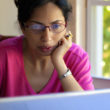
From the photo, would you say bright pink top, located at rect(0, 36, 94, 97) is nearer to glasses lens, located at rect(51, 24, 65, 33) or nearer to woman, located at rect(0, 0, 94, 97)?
woman, located at rect(0, 0, 94, 97)

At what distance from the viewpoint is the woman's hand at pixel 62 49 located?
1205 millimetres

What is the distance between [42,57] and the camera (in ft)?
4.23

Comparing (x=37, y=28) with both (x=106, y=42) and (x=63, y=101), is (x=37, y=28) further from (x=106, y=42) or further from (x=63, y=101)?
(x=106, y=42)

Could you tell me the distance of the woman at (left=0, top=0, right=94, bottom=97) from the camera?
114cm

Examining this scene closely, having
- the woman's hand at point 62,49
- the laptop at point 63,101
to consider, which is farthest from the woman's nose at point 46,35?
the laptop at point 63,101

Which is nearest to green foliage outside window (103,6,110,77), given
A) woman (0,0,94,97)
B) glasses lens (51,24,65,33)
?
woman (0,0,94,97)

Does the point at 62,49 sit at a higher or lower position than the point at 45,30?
lower

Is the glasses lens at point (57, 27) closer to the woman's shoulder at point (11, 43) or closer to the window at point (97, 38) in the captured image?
the woman's shoulder at point (11, 43)

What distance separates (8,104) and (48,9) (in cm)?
71

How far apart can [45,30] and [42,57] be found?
0.20 metres

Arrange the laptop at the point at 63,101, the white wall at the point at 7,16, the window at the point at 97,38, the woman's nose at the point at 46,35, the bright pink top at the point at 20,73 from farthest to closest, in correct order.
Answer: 1. the white wall at the point at 7,16
2. the window at the point at 97,38
3. the bright pink top at the point at 20,73
4. the woman's nose at the point at 46,35
5. the laptop at the point at 63,101

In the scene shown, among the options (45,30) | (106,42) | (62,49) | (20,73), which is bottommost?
(106,42)

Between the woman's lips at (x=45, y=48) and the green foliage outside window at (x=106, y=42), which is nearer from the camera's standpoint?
the woman's lips at (x=45, y=48)

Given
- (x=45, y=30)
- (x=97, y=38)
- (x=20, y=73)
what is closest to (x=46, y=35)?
(x=45, y=30)
